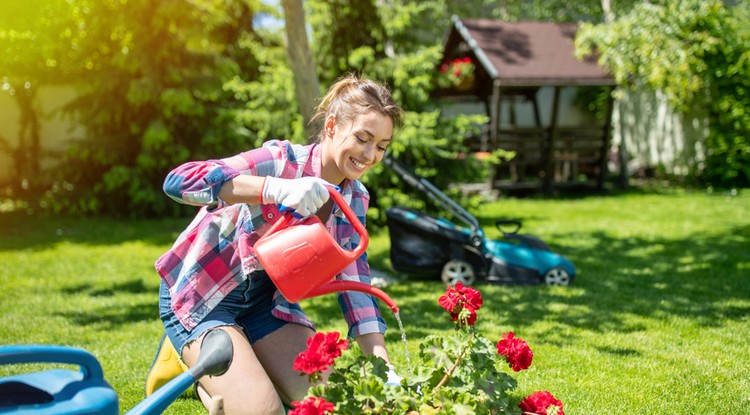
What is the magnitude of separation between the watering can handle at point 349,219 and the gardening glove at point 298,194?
0.14ft

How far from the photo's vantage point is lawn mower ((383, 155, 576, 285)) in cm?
517

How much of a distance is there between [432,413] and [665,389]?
1.68 metres

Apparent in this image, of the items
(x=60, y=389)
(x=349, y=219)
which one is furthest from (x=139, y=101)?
(x=60, y=389)

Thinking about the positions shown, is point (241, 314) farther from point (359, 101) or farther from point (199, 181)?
point (359, 101)

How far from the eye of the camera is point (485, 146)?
11492mm

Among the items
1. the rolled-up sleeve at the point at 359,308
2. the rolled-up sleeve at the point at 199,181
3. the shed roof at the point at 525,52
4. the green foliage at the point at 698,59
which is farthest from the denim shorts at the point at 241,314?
the green foliage at the point at 698,59

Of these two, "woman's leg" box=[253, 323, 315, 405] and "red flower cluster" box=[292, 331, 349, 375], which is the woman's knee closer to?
"woman's leg" box=[253, 323, 315, 405]

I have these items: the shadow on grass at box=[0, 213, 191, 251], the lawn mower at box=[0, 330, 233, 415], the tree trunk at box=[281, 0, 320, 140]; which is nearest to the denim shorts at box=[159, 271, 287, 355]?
the lawn mower at box=[0, 330, 233, 415]

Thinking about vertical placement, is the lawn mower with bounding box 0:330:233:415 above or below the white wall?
above

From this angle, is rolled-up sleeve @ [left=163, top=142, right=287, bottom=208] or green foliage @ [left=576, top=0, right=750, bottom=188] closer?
rolled-up sleeve @ [left=163, top=142, right=287, bottom=208]

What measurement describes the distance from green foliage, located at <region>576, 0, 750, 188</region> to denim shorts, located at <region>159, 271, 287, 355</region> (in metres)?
9.45

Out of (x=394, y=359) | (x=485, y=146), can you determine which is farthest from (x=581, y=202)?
(x=394, y=359)

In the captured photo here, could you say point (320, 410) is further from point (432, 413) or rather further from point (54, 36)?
point (54, 36)

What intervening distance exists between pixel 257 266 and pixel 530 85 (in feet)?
30.2
